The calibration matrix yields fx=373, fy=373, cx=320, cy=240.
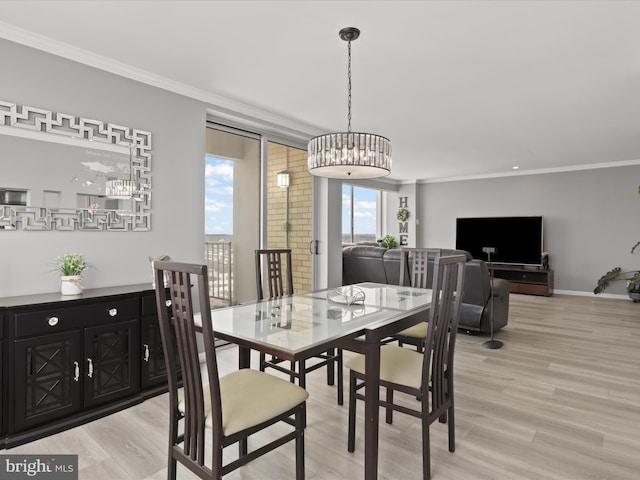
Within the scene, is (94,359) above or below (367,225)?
below

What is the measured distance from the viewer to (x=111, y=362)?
100 inches

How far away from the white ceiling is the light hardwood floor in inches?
101

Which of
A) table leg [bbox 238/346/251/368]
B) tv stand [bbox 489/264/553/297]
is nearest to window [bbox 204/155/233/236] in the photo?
table leg [bbox 238/346/251/368]

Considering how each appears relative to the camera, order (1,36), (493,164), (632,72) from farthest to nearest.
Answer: (493,164), (632,72), (1,36)

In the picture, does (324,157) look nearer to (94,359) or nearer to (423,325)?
(423,325)

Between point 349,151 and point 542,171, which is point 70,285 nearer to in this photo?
point 349,151

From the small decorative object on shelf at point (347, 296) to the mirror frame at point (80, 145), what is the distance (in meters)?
1.71

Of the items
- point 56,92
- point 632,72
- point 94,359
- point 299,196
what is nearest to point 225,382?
point 94,359

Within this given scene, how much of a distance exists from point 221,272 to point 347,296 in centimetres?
213

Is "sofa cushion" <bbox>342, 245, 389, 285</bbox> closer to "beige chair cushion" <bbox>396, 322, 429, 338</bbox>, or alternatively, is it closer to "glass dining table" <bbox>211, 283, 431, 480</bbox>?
"beige chair cushion" <bbox>396, 322, 429, 338</bbox>

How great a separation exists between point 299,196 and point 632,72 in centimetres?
365

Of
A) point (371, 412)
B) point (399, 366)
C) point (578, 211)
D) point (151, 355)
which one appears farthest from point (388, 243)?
point (371, 412)

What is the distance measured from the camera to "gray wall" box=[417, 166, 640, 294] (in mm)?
6777

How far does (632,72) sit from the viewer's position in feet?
10.2
